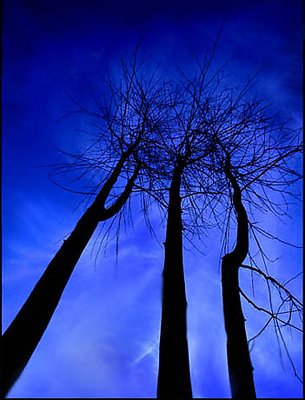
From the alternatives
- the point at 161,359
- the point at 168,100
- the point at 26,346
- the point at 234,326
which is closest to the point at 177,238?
the point at 234,326

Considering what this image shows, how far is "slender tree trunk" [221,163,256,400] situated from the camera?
A: 243 cm

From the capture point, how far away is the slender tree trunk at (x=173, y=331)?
2275 millimetres

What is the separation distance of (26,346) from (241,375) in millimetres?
2019

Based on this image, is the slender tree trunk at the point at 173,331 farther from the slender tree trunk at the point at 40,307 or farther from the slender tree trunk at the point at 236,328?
the slender tree trunk at the point at 40,307

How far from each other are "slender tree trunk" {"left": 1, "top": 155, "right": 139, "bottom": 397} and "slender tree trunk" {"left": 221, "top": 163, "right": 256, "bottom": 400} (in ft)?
5.98

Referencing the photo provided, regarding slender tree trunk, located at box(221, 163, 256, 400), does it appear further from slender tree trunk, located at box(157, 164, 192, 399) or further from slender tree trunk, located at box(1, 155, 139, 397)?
slender tree trunk, located at box(1, 155, 139, 397)

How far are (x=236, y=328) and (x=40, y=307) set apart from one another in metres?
2.03

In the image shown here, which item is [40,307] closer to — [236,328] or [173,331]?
[173,331]

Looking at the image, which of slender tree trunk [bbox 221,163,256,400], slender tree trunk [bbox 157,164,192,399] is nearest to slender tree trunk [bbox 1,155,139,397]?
slender tree trunk [bbox 157,164,192,399]

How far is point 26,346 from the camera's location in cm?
256

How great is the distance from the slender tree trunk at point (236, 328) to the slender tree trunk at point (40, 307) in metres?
1.82

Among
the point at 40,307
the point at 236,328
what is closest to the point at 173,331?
the point at 236,328

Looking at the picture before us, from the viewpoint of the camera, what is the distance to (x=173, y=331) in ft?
8.50

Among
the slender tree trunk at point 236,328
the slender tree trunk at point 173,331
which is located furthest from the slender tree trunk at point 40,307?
the slender tree trunk at point 236,328
